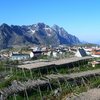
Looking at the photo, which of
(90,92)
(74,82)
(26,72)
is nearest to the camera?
(90,92)

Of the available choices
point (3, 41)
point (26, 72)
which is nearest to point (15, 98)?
point (26, 72)

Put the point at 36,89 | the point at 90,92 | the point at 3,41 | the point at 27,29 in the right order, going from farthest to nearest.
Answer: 1. the point at 27,29
2. the point at 3,41
3. the point at 36,89
4. the point at 90,92

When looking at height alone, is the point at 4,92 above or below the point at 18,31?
below

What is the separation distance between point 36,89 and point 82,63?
15.3m

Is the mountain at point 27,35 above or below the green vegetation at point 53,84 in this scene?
above

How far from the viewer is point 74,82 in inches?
959

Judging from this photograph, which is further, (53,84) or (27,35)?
(27,35)

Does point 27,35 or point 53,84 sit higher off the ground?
point 27,35

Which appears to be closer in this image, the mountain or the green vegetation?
the green vegetation

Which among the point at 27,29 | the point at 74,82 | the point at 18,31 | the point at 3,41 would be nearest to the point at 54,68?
the point at 74,82

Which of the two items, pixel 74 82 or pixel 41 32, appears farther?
pixel 41 32

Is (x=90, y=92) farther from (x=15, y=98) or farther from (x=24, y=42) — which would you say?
(x=24, y=42)

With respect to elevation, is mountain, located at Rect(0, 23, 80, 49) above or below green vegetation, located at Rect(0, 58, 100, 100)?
above

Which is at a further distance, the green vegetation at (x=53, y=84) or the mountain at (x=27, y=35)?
the mountain at (x=27, y=35)
